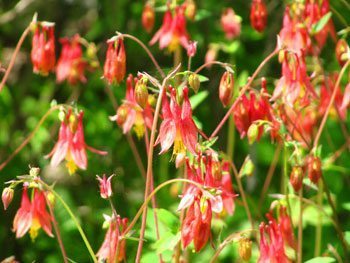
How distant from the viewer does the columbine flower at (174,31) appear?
3197 mm

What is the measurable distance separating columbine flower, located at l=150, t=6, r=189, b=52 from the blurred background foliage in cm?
48

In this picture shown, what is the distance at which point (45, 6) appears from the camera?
442 centimetres

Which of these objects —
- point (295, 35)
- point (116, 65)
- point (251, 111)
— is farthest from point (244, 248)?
point (295, 35)

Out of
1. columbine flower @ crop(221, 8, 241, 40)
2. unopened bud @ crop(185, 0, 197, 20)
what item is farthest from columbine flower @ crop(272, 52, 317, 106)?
columbine flower @ crop(221, 8, 241, 40)

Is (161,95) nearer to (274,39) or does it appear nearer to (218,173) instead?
(218,173)

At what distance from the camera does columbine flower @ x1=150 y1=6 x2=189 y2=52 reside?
3.20 meters

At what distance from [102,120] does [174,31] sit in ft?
3.58

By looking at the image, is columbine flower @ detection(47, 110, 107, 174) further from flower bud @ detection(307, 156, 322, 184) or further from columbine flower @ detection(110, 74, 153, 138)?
flower bud @ detection(307, 156, 322, 184)

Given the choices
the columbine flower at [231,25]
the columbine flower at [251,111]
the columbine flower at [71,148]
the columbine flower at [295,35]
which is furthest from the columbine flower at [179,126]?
the columbine flower at [231,25]

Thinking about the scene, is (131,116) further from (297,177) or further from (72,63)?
(72,63)

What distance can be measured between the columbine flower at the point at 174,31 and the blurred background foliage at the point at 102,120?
48 cm

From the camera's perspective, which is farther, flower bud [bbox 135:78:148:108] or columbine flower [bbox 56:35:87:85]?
columbine flower [bbox 56:35:87:85]

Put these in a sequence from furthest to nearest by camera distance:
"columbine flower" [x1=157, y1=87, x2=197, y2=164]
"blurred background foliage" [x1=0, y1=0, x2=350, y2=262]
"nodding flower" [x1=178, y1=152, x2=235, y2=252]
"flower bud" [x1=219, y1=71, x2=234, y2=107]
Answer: "blurred background foliage" [x1=0, y1=0, x2=350, y2=262] < "flower bud" [x1=219, y1=71, x2=234, y2=107] < "columbine flower" [x1=157, y1=87, x2=197, y2=164] < "nodding flower" [x1=178, y1=152, x2=235, y2=252]

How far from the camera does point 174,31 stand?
3.22 meters
